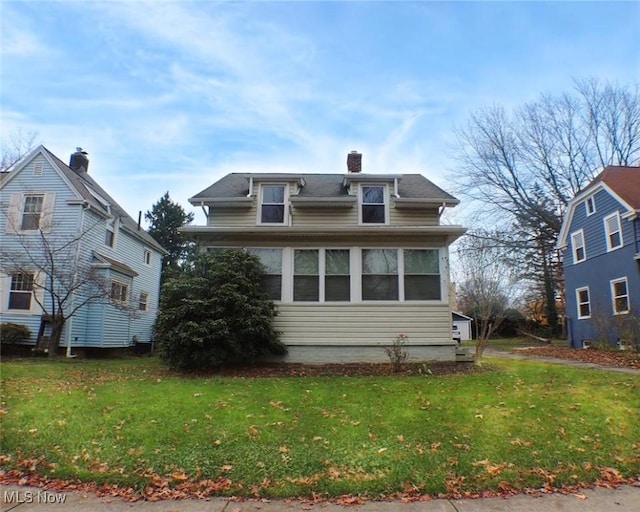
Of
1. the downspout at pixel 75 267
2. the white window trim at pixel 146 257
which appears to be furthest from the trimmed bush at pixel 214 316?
the white window trim at pixel 146 257

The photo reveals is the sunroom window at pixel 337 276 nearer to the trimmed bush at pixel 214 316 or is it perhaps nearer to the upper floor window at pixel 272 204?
the trimmed bush at pixel 214 316

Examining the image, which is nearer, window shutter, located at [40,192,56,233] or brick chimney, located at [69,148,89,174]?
window shutter, located at [40,192,56,233]

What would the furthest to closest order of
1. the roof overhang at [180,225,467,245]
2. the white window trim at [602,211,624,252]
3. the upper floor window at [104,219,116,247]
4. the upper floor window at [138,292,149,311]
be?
1. the upper floor window at [138,292,149,311]
2. the upper floor window at [104,219,116,247]
3. the white window trim at [602,211,624,252]
4. the roof overhang at [180,225,467,245]

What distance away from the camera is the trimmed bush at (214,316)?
9.76 metres

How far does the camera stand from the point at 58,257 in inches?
575

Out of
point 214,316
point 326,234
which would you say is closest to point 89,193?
point 214,316

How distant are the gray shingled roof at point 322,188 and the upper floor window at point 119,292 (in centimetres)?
622

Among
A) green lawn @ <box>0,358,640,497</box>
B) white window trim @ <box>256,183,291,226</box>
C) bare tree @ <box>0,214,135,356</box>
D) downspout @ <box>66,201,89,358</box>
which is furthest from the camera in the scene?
downspout @ <box>66,201,89,358</box>

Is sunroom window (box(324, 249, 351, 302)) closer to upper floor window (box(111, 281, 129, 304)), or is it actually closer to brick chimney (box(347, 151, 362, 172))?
brick chimney (box(347, 151, 362, 172))

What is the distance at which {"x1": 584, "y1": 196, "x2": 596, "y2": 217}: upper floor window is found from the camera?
18.5 m

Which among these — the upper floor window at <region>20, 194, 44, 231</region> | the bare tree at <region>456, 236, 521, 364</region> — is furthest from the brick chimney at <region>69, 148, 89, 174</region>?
Answer: the bare tree at <region>456, 236, 521, 364</region>

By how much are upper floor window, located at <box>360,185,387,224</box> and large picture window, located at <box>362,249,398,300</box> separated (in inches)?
58.5

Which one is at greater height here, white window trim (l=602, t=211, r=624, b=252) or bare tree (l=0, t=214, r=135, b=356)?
white window trim (l=602, t=211, r=624, b=252)

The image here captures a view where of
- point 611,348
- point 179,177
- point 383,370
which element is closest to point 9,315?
point 179,177
